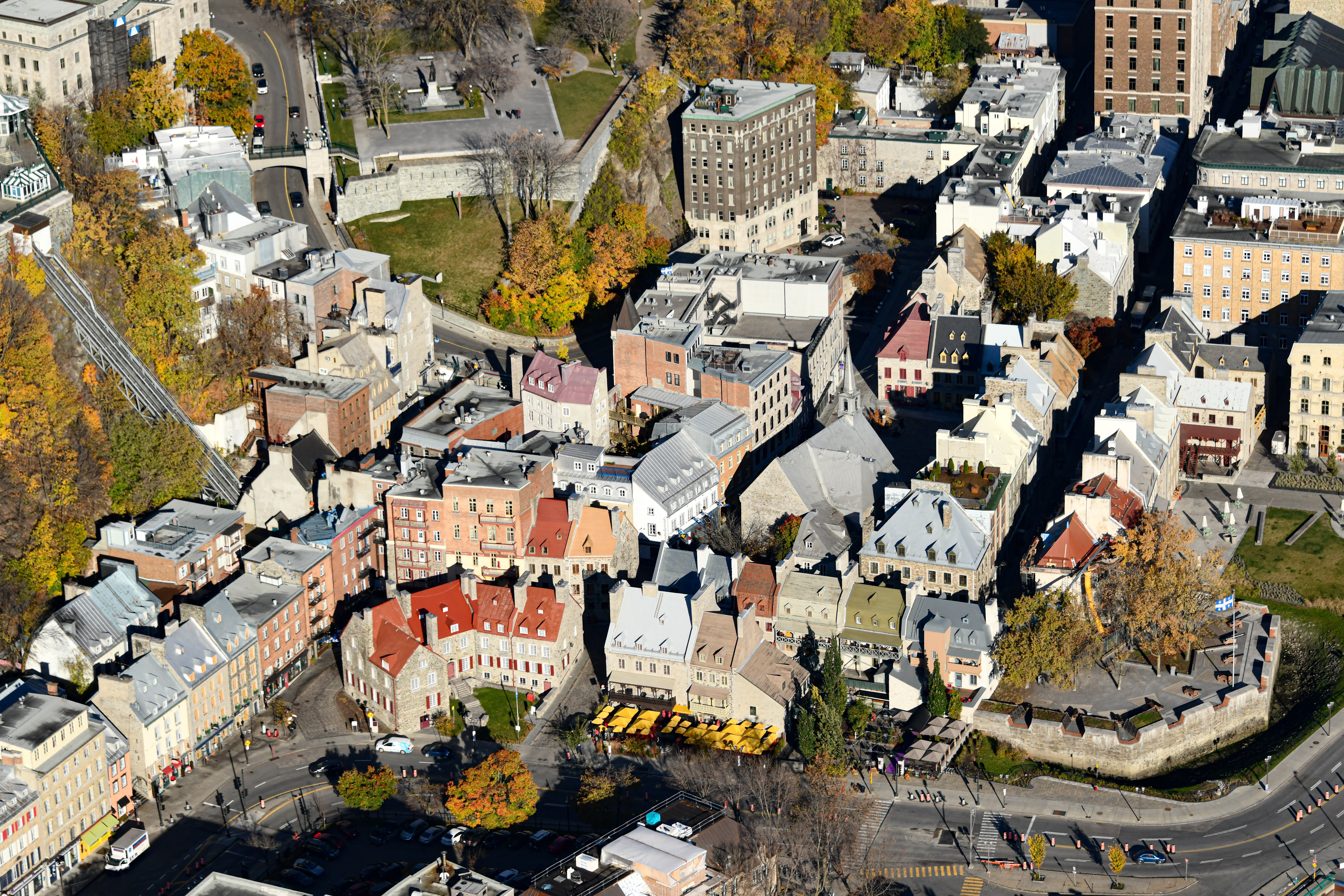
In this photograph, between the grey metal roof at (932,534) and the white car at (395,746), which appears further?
the grey metal roof at (932,534)

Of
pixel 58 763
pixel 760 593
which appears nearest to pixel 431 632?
pixel 760 593

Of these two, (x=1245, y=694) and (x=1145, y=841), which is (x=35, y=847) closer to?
(x=1145, y=841)

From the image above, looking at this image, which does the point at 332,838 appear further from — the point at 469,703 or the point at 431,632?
the point at 431,632

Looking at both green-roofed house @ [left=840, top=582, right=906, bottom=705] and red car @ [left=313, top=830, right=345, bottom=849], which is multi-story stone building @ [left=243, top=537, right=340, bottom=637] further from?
green-roofed house @ [left=840, top=582, right=906, bottom=705]

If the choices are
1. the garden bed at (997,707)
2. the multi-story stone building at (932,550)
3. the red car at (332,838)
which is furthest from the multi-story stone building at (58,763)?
the garden bed at (997,707)

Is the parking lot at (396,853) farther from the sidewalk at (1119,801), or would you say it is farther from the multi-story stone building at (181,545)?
the multi-story stone building at (181,545)
